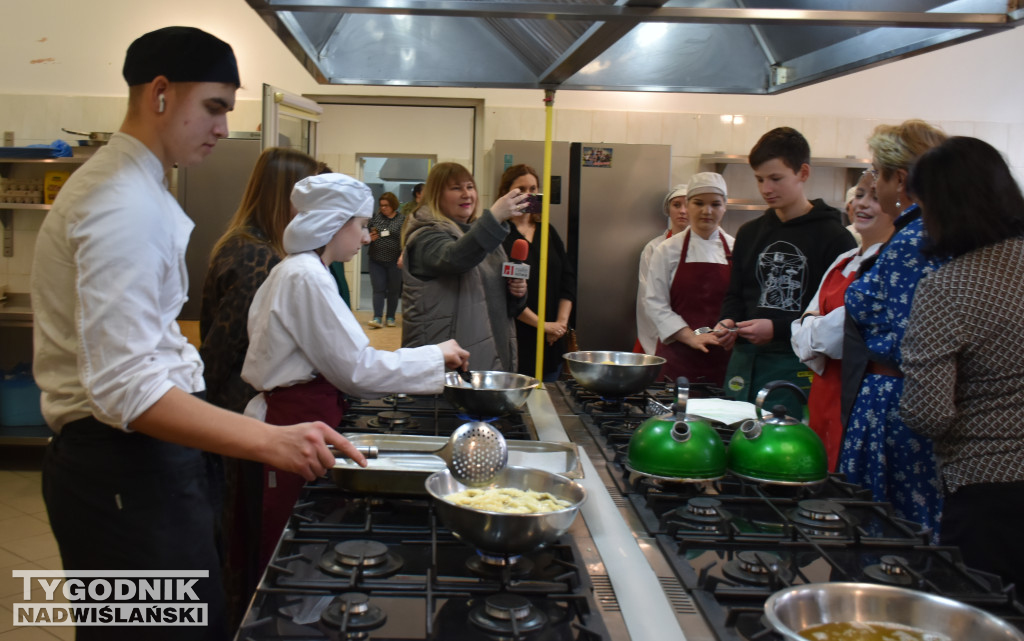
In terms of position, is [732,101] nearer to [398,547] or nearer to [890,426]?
[890,426]

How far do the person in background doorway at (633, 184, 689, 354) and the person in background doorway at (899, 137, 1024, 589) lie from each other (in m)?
2.28

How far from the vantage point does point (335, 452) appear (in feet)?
4.82

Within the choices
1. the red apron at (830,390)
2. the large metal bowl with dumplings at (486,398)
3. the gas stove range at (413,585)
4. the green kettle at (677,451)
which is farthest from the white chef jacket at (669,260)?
the gas stove range at (413,585)

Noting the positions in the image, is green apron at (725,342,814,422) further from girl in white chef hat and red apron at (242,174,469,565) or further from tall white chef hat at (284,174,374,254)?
tall white chef hat at (284,174,374,254)

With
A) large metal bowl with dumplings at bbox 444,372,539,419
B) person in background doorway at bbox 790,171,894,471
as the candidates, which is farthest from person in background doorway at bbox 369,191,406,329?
large metal bowl with dumplings at bbox 444,372,539,419

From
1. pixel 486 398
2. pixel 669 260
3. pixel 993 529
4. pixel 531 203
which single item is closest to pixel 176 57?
pixel 486 398

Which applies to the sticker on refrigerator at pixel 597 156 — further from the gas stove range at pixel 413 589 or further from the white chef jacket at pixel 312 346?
the gas stove range at pixel 413 589

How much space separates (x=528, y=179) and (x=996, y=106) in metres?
4.12

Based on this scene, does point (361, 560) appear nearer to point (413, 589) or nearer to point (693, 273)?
point (413, 589)

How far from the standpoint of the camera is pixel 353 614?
1021 millimetres

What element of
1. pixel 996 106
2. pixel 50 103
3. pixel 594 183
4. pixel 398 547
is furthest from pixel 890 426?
pixel 50 103

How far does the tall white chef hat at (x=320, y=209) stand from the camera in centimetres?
200

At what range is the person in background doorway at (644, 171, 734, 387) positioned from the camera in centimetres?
363

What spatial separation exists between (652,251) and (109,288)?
3.60 metres
